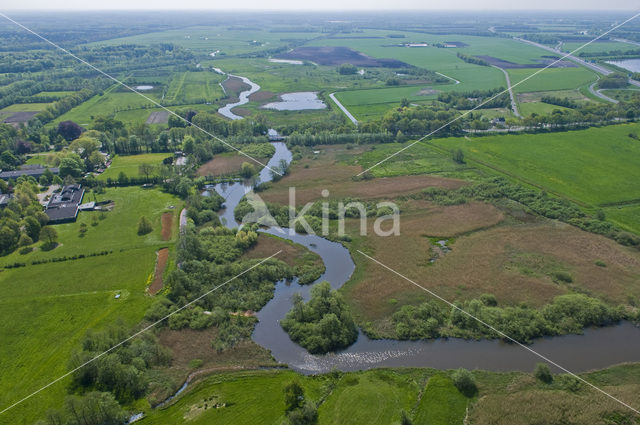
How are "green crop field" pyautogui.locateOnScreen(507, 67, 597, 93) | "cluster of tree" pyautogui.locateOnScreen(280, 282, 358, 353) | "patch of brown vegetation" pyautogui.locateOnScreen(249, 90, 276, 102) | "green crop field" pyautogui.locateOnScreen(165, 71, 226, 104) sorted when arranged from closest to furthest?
"cluster of tree" pyautogui.locateOnScreen(280, 282, 358, 353) → "green crop field" pyautogui.locateOnScreen(165, 71, 226, 104) → "patch of brown vegetation" pyautogui.locateOnScreen(249, 90, 276, 102) → "green crop field" pyautogui.locateOnScreen(507, 67, 597, 93)

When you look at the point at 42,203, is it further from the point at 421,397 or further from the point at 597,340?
the point at 597,340

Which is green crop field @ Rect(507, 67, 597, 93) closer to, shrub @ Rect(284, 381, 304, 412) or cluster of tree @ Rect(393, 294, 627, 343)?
cluster of tree @ Rect(393, 294, 627, 343)

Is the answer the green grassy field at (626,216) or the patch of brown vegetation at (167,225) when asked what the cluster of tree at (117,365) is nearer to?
the patch of brown vegetation at (167,225)

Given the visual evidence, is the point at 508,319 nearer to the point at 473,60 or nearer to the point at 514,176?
the point at 514,176

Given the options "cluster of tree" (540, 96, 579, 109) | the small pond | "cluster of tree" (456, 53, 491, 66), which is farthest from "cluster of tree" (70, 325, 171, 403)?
"cluster of tree" (456, 53, 491, 66)

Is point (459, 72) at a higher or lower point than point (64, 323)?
higher

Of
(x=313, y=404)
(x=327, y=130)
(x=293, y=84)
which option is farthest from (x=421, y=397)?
(x=293, y=84)

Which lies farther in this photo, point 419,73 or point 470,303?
point 419,73
